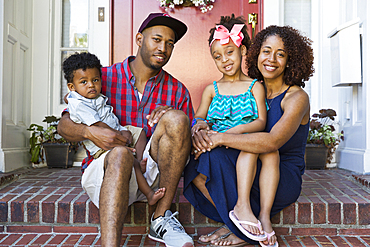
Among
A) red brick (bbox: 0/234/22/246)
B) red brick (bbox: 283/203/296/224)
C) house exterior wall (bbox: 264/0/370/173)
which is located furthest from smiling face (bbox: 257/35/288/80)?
red brick (bbox: 0/234/22/246)

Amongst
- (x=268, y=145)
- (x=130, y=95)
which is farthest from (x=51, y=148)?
(x=268, y=145)

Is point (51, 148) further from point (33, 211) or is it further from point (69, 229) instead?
point (69, 229)

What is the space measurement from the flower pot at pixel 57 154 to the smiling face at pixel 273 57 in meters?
2.10

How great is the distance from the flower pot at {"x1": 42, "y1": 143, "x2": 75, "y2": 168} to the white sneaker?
166 cm

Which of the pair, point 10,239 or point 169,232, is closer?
point 169,232

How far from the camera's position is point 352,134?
114 inches

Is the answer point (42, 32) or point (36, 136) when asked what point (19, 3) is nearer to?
point (42, 32)

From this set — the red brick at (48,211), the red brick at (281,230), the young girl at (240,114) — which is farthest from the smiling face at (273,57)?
the red brick at (48,211)

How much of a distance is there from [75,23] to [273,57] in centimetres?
233

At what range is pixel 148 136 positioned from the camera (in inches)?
78.0

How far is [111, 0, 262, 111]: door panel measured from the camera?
3170 mm

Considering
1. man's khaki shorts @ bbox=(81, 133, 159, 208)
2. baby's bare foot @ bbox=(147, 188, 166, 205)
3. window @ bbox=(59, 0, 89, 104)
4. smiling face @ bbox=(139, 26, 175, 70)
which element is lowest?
baby's bare foot @ bbox=(147, 188, 166, 205)

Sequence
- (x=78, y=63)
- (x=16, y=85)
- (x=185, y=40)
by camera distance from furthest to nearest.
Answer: (x=185, y=40) < (x=16, y=85) < (x=78, y=63)

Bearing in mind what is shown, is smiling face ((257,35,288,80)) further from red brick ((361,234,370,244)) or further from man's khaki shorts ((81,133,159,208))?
red brick ((361,234,370,244))
